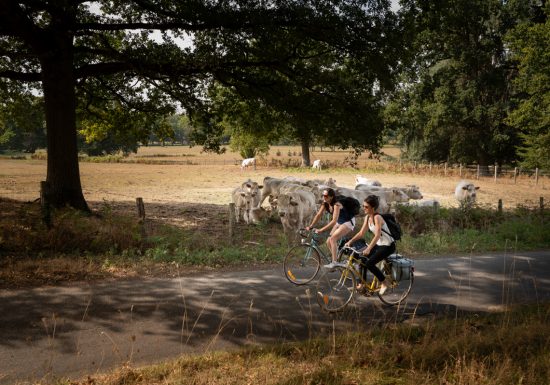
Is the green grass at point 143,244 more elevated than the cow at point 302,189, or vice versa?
the cow at point 302,189

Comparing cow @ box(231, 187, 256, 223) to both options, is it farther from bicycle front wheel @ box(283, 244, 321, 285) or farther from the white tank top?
the white tank top

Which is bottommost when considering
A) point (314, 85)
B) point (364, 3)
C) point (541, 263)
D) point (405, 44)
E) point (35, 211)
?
point (541, 263)

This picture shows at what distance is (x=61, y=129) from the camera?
47.1 feet

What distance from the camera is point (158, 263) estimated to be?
1070cm

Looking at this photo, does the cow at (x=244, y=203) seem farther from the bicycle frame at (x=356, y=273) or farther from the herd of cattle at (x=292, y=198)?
the bicycle frame at (x=356, y=273)

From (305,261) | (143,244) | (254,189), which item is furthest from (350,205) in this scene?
(254,189)

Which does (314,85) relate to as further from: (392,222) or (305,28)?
(392,222)

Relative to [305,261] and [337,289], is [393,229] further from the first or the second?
[305,261]

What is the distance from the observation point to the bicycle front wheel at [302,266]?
9227 millimetres

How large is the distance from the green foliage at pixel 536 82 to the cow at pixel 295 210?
24.9 m

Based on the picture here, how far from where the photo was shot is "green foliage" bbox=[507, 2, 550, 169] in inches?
1258

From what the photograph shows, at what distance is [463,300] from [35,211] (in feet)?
40.4

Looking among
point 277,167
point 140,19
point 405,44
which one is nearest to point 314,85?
point 405,44

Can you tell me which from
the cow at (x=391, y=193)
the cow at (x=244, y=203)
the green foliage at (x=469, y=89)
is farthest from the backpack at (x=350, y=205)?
the green foliage at (x=469, y=89)
